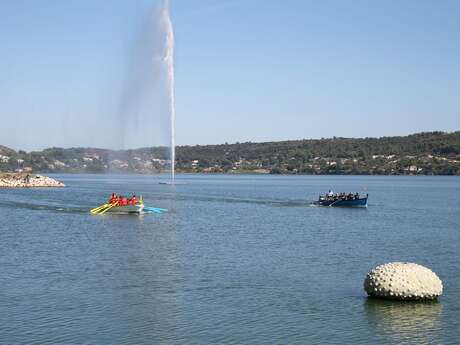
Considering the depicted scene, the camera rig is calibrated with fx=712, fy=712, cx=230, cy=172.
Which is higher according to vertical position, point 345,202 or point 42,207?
point 345,202

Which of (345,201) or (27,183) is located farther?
(27,183)

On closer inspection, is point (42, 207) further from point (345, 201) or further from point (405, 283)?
point (405, 283)

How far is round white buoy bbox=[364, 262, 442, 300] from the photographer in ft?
80.3

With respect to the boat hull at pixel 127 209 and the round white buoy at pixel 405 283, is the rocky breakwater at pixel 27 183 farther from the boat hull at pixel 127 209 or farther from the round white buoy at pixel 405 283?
the round white buoy at pixel 405 283

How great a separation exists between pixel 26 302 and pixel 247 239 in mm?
22846

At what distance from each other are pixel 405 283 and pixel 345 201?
5759cm

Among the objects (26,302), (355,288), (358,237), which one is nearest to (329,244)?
(358,237)

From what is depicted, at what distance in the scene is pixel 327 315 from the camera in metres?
23.6

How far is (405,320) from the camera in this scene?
902 inches

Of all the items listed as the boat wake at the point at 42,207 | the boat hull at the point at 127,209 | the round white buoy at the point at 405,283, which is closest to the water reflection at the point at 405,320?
the round white buoy at the point at 405,283

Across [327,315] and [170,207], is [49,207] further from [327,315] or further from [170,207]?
[327,315]

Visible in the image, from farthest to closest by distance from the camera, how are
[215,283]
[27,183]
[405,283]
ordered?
[27,183], [215,283], [405,283]

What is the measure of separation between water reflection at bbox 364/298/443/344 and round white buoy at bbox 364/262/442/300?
319 millimetres

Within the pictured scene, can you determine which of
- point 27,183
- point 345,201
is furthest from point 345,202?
point 27,183
